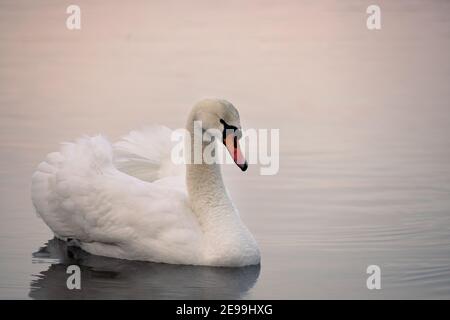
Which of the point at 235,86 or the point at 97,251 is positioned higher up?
the point at 235,86

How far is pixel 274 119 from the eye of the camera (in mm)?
12734

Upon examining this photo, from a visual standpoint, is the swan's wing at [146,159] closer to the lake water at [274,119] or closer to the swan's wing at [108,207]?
the swan's wing at [108,207]

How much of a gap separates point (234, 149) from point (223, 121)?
10.0 inches

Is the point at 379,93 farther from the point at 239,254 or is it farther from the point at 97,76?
the point at 239,254

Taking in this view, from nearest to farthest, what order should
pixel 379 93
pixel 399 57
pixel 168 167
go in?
pixel 168 167, pixel 379 93, pixel 399 57

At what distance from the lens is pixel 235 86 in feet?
45.8

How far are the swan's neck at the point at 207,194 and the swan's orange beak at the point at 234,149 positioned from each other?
421mm

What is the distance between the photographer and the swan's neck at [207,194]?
28.8 ft

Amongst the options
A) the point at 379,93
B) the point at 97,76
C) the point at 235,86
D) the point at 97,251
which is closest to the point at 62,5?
the point at 97,76

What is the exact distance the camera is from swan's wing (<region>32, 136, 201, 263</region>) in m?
8.64

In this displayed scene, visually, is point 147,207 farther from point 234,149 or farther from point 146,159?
point 146,159

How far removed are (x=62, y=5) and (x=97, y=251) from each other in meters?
8.45

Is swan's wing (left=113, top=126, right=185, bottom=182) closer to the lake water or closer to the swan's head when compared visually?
the lake water

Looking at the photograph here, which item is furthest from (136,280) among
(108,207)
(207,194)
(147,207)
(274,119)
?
(274,119)
